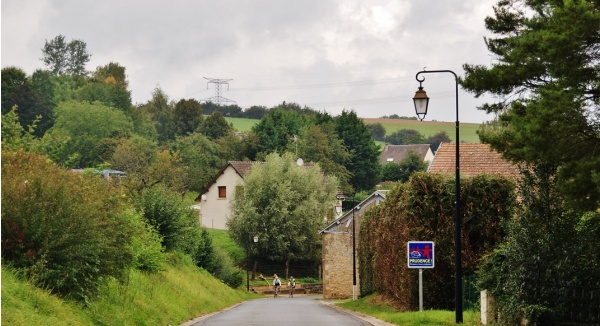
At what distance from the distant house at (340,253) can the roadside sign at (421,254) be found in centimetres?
3221

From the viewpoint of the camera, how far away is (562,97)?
60.7 feet

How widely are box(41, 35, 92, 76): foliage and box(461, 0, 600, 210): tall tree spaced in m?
132

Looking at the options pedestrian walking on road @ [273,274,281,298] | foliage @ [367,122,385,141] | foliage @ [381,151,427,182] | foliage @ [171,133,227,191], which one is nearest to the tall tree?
pedestrian walking on road @ [273,274,281,298]

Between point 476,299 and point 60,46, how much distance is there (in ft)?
422

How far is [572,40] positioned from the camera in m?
18.1

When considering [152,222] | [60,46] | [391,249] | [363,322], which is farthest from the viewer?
[60,46]

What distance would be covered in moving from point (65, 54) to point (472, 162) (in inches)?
4580

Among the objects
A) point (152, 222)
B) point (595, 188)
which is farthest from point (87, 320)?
point (152, 222)

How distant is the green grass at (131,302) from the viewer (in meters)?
16.2

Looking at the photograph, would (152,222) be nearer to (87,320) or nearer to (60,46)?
(87,320)

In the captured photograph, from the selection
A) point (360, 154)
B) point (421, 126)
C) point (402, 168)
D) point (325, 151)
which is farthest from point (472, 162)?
point (421, 126)

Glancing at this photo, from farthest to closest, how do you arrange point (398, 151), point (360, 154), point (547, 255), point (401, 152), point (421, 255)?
point (398, 151) → point (401, 152) → point (360, 154) → point (421, 255) → point (547, 255)

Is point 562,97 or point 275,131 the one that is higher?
point 275,131

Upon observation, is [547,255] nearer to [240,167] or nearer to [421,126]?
[240,167]
